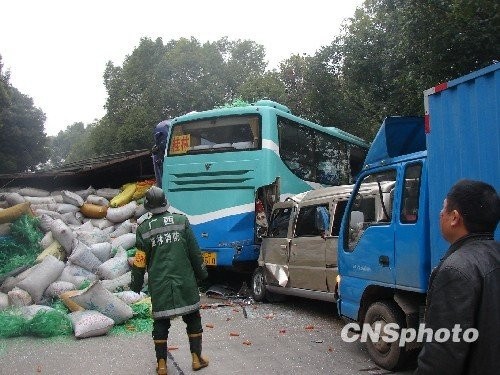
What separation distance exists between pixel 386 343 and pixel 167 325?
2.03m

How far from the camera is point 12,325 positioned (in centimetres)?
572

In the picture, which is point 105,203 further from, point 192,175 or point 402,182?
point 402,182

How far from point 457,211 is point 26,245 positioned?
8.26m

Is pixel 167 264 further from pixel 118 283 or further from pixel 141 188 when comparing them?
pixel 141 188

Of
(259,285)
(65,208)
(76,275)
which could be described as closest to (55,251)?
(76,275)

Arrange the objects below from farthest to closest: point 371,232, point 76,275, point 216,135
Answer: point 216,135, point 76,275, point 371,232

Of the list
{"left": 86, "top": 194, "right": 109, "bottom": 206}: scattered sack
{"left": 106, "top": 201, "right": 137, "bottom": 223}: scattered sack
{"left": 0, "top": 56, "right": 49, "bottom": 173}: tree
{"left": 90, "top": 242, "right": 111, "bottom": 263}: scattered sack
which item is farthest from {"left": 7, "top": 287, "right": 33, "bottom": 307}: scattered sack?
{"left": 0, "top": 56, "right": 49, "bottom": 173}: tree

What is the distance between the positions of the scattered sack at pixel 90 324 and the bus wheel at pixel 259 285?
303 centimetres

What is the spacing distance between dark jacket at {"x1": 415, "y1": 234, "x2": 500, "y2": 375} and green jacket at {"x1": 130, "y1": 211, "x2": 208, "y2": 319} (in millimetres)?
2940

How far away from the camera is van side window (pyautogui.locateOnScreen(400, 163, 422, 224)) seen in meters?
4.15

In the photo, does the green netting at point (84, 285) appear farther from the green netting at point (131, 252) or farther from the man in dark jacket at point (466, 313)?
the man in dark jacket at point (466, 313)

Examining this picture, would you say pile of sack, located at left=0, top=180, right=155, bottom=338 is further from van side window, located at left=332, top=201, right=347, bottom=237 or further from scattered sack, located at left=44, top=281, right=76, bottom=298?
van side window, located at left=332, top=201, right=347, bottom=237

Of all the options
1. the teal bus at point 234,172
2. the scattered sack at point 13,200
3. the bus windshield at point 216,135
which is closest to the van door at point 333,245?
the teal bus at point 234,172

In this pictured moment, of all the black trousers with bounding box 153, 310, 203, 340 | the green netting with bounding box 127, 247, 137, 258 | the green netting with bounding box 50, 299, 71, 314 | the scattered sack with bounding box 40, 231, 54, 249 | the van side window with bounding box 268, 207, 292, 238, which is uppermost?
the van side window with bounding box 268, 207, 292, 238
